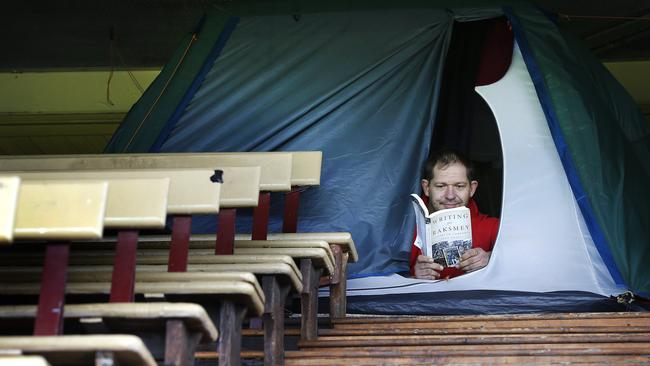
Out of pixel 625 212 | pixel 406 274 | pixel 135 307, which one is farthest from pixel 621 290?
pixel 135 307

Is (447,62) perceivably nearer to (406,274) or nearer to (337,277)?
(406,274)

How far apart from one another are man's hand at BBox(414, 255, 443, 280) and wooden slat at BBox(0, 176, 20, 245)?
253 cm

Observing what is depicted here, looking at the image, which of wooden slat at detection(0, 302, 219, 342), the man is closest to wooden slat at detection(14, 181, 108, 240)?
wooden slat at detection(0, 302, 219, 342)

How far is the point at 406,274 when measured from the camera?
5062 mm

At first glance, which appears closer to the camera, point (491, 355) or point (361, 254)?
point (491, 355)

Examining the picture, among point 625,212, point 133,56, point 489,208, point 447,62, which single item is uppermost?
point 133,56

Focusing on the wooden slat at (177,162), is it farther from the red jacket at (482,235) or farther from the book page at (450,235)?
the red jacket at (482,235)

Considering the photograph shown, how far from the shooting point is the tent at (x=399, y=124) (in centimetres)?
489

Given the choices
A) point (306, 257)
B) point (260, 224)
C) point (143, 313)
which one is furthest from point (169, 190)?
point (260, 224)

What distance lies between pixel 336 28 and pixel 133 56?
239 centimetres

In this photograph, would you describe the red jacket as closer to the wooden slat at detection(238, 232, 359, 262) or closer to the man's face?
the man's face

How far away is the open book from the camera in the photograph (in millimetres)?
4730

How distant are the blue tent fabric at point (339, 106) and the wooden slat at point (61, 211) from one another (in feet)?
8.23

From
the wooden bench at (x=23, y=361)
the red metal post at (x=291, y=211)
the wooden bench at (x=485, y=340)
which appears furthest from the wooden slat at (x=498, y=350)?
the wooden bench at (x=23, y=361)
